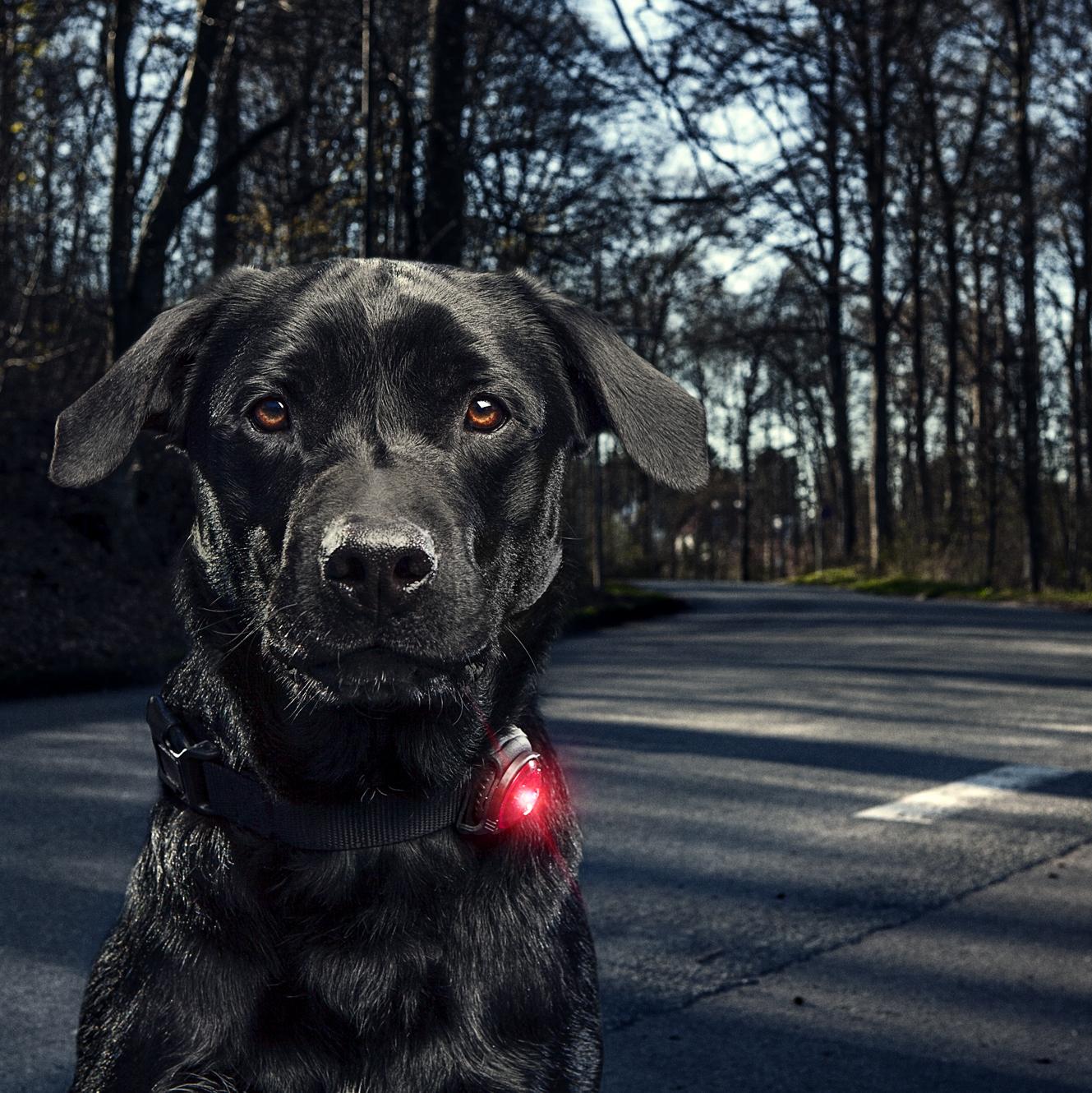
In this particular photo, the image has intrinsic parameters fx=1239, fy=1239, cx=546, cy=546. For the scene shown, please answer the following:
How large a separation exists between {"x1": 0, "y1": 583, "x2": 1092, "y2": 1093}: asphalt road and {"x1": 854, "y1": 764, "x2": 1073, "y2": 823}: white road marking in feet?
0.27

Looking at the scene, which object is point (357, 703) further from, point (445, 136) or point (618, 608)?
point (618, 608)

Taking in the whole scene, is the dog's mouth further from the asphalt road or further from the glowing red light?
the asphalt road

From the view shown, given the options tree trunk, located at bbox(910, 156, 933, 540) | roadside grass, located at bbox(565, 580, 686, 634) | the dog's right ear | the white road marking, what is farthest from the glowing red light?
tree trunk, located at bbox(910, 156, 933, 540)

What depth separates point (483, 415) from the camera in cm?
231

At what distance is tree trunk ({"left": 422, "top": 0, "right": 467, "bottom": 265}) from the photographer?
13.0 m

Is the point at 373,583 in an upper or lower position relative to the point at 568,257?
lower

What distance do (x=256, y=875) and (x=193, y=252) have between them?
861 inches

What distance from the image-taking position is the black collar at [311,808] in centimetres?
204

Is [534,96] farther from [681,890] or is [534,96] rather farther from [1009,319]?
[1009,319]

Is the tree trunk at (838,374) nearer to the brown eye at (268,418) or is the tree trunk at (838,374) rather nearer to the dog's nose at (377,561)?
the brown eye at (268,418)

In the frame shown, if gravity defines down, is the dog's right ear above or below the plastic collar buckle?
above

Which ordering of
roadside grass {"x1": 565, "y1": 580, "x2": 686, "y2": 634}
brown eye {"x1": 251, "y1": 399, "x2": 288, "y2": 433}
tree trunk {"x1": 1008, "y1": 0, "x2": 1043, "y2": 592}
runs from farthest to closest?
tree trunk {"x1": 1008, "y1": 0, "x2": 1043, "y2": 592}
roadside grass {"x1": 565, "y1": 580, "x2": 686, "y2": 634}
brown eye {"x1": 251, "y1": 399, "x2": 288, "y2": 433}

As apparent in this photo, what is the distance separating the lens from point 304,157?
14953 millimetres

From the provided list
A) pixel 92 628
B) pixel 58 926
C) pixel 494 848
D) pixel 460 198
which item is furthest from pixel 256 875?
pixel 460 198
